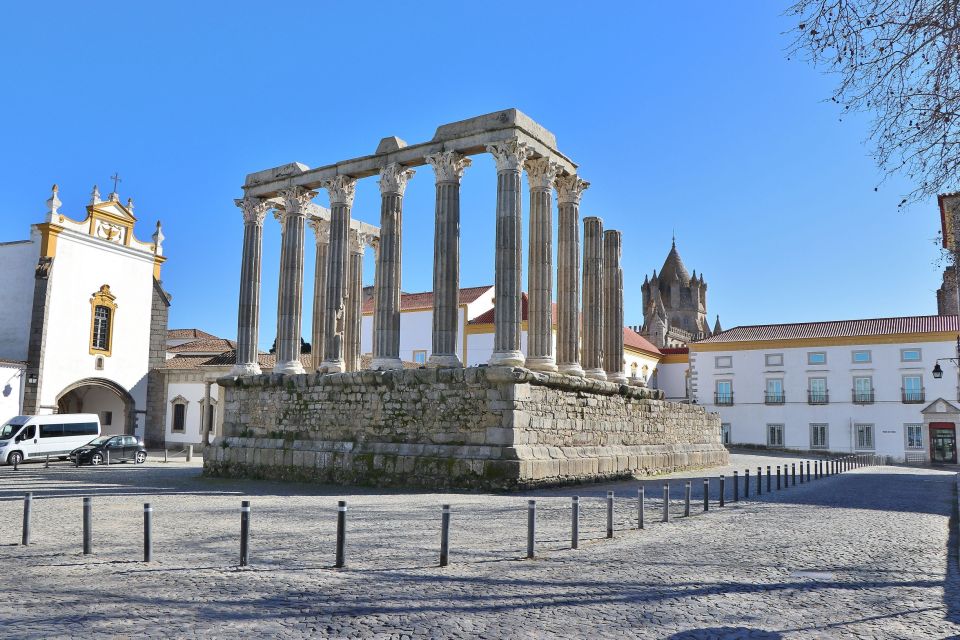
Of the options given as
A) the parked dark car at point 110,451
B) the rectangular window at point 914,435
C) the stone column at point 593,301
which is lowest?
the parked dark car at point 110,451

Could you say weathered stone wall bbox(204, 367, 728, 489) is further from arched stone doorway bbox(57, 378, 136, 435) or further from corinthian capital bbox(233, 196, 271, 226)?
arched stone doorway bbox(57, 378, 136, 435)

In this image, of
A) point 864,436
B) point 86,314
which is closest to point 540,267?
point 86,314

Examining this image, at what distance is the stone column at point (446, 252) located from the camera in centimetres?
1773

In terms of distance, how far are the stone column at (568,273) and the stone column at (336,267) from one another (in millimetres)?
5731

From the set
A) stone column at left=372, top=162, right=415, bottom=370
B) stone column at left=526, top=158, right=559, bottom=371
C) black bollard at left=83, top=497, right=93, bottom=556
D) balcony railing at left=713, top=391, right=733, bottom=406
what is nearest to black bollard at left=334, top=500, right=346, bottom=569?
black bollard at left=83, top=497, right=93, bottom=556

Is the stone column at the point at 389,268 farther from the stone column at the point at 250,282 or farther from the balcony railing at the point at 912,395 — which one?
the balcony railing at the point at 912,395

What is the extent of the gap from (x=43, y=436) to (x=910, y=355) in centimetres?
4350

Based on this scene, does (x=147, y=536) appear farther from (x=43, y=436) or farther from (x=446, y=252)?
(x=43, y=436)

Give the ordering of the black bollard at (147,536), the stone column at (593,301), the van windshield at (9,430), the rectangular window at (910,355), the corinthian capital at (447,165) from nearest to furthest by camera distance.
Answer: the black bollard at (147,536), the corinthian capital at (447,165), the stone column at (593,301), the van windshield at (9,430), the rectangular window at (910,355)

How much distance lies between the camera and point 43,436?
26812 mm

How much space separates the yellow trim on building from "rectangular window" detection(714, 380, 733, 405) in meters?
2.18

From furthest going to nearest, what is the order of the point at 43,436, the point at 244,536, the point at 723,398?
the point at 723,398
the point at 43,436
the point at 244,536

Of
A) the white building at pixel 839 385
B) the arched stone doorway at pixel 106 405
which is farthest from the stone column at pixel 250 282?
the white building at pixel 839 385

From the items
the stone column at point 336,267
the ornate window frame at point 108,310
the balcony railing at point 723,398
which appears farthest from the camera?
the balcony railing at point 723,398
